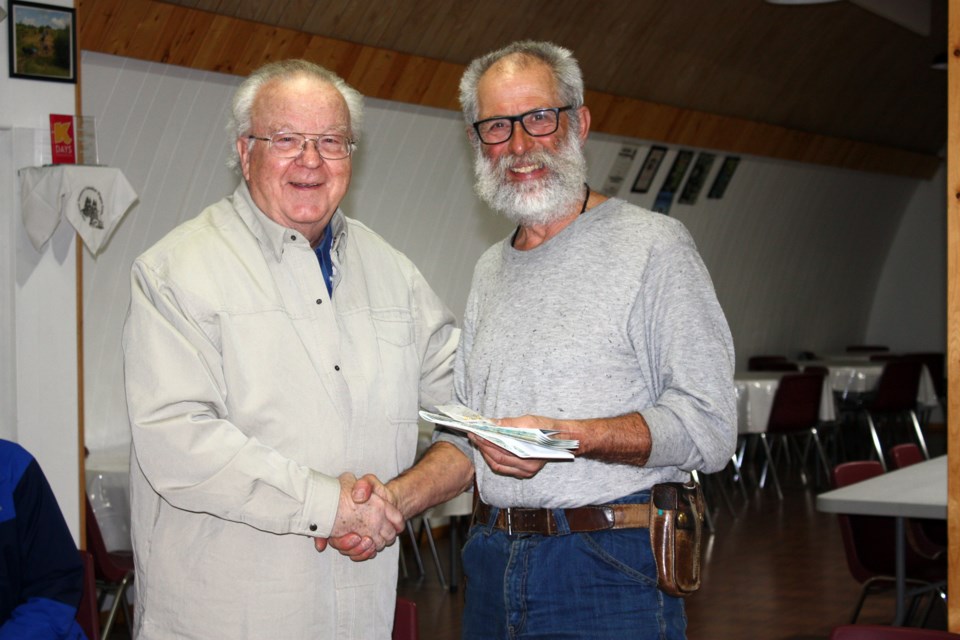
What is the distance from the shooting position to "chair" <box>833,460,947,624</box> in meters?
5.27

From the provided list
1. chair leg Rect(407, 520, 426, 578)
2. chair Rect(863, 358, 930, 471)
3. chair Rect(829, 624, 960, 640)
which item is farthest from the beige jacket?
chair Rect(863, 358, 930, 471)

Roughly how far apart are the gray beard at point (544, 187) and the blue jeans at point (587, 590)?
2.23 feet

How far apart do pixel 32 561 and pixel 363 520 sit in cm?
92

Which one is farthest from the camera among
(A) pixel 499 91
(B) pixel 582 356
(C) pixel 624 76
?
(C) pixel 624 76

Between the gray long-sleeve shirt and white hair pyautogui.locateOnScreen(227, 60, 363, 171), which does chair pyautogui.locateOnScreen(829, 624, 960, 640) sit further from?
white hair pyautogui.locateOnScreen(227, 60, 363, 171)

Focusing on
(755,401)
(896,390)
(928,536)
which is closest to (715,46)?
(755,401)

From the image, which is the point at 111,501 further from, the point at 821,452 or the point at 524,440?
the point at 821,452

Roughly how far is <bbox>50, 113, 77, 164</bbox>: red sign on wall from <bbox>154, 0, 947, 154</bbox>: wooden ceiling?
1138mm

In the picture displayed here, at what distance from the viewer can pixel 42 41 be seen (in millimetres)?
5758

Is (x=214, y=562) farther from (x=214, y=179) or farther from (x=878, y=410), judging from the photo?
(x=878, y=410)

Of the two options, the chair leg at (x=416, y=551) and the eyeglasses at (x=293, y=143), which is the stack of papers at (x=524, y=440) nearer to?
the eyeglasses at (x=293, y=143)

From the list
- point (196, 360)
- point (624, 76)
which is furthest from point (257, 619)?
point (624, 76)

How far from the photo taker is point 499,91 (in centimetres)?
266

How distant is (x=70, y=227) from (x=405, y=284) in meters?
3.41
